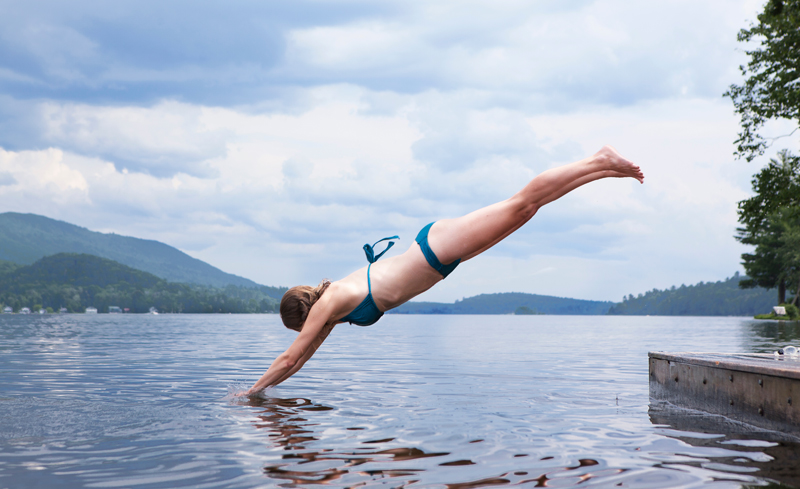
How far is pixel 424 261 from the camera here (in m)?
6.38

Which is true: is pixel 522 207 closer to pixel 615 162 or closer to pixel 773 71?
pixel 615 162

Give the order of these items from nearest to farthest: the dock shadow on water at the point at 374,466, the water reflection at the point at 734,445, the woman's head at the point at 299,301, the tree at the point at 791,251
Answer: the dock shadow on water at the point at 374,466, the water reflection at the point at 734,445, the woman's head at the point at 299,301, the tree at the point at 791,251

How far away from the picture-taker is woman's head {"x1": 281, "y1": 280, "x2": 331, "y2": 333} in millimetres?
7504

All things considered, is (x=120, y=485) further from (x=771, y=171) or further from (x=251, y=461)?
(x=771, y=171)

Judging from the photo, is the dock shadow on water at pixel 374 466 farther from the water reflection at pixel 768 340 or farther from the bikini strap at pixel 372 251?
the water reflection at pixel 768 340

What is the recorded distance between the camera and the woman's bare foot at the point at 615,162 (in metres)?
6.05

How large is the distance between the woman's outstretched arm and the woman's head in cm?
18

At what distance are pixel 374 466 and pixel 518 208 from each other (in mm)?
2662

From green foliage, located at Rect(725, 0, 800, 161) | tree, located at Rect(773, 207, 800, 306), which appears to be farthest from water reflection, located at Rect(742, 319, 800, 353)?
tree, located at Rect(773, 207, 800, 306)

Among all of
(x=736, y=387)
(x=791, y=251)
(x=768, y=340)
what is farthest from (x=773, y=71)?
(x=791, y=251)

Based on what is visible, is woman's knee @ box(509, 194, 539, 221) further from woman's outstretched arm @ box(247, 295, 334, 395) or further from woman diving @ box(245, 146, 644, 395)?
woman's outstretched arm @ box(247, 295, 334, 395)

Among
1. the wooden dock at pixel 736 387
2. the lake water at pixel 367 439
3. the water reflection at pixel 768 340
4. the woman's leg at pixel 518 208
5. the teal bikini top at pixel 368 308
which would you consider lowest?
the water reflection at pixel 768 340

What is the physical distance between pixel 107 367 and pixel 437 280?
12.1 meters

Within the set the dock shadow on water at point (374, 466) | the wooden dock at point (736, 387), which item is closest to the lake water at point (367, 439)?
the dock shadow on water at point (374, 466)
